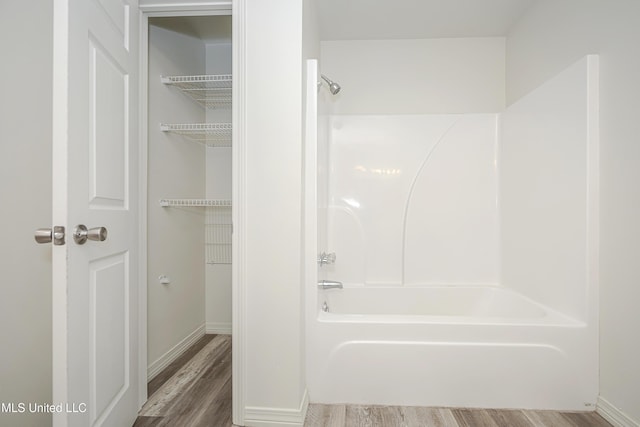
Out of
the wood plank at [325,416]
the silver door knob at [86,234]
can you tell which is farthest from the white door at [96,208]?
the wood plank at [325,416]

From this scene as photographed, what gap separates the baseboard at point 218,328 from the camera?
9.51 ft

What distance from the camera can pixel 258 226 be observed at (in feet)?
5.43

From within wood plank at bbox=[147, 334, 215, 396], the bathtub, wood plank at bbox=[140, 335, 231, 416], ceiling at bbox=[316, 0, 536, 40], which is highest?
ceiling at bbox=[316, 0, 536, 40]

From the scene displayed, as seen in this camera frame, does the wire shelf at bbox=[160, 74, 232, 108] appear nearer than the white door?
No

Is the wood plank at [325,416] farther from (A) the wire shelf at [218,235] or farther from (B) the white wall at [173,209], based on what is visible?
(A) the wire shelf at [218,235]

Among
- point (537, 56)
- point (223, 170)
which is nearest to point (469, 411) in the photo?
point (537, 56)

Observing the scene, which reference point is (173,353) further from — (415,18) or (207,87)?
(415,18)

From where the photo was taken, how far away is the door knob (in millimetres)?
1041

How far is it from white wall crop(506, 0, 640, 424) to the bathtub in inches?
5.1

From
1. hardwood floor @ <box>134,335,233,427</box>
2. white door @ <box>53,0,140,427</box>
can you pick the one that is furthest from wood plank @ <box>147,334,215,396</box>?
white door @ <box>53,0,140,427</box>

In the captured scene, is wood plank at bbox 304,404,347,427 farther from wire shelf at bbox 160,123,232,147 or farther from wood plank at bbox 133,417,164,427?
wire shelf at bbox 160,123,232,147

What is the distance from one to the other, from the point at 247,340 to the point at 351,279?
113cm

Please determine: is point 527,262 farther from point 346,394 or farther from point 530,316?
point 346,394

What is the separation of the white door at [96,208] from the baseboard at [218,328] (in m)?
1.27
